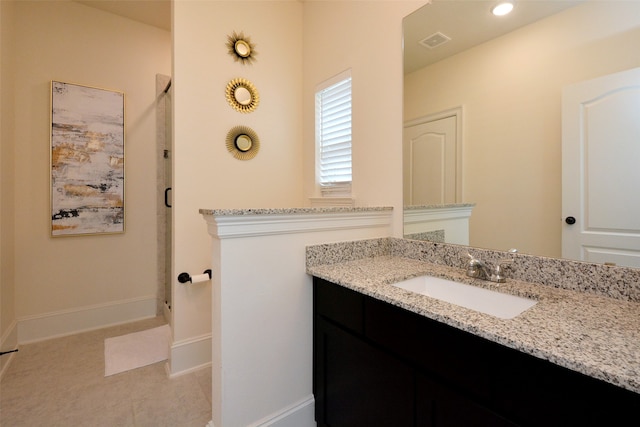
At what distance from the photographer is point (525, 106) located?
3.78 feet

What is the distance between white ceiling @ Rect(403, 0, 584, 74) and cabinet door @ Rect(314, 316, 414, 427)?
1446mm

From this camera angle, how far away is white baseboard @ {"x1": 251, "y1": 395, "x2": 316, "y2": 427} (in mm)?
1251

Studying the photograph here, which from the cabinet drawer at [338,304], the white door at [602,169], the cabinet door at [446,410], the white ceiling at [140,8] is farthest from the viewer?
the white ceiling at [140,8]

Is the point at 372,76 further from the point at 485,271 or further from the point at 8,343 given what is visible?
the point at 8,343

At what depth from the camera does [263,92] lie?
2180 mm

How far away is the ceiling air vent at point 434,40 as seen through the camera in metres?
1.41

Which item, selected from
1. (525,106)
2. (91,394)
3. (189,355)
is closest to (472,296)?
(525,106)

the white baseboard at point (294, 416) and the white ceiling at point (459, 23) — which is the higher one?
→ the white ceiling at point (459, 23)

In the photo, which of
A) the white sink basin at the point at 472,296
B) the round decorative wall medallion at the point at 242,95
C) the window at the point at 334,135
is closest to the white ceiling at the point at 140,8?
the round decorative wall medallion at the point at 242,95

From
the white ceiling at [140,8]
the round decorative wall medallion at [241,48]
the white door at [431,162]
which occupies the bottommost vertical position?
the white door at [431,162]

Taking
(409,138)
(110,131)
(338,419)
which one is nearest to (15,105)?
(110,131)

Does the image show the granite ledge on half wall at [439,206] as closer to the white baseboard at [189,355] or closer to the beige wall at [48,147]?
the white baseboard at [189,355]

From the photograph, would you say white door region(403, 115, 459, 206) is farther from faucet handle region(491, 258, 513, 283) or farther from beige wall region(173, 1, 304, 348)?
beige wall region(173, 1, 304, 348)

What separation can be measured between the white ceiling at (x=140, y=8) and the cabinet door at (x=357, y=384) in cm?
287
